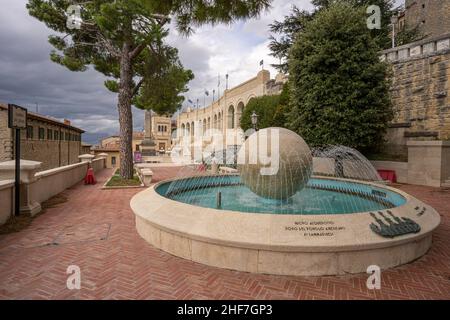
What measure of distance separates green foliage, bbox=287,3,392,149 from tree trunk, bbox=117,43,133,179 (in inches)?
451

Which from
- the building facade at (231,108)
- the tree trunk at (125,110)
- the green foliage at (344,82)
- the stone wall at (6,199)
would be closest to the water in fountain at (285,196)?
the stone wall at (6,199)

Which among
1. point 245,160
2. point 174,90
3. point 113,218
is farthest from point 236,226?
point 174,90

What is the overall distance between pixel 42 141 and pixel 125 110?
16517 millimetres

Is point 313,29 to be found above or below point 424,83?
above

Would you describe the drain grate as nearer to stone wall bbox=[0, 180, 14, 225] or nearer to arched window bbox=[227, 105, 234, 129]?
stone wall bbox=[0, 180, 14, 225]

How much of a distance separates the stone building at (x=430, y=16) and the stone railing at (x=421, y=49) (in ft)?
54.4

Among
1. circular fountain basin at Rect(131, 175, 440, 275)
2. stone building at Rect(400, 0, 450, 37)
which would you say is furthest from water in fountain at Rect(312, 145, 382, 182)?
stone building at Rect(400, 0, 450, 37)

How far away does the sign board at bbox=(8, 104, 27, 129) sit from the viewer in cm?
793

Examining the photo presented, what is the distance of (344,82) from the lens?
16734mm

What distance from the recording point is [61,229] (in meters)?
7.36

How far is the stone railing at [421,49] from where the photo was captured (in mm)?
19000

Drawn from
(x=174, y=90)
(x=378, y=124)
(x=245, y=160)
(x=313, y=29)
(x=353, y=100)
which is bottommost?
(x=245, y=160)

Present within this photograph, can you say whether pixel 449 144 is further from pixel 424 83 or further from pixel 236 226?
pixel 236 226
